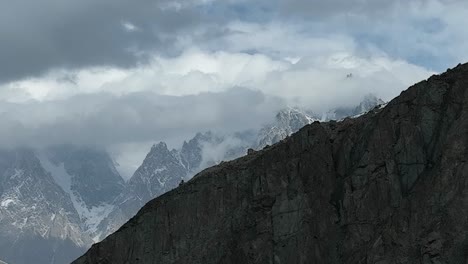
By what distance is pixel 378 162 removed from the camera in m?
122

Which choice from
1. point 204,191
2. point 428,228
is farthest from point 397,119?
point 204,191

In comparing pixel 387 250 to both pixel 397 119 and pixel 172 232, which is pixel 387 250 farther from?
pixel 172 232

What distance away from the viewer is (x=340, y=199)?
4882 inches

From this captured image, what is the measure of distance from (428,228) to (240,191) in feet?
104

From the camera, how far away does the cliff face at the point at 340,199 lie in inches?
4407

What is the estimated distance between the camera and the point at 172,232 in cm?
13838

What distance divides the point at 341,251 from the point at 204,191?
25380 millimetres

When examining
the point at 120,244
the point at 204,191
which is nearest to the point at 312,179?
the point at 204,191

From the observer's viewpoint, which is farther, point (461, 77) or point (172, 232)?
point (172, 232)

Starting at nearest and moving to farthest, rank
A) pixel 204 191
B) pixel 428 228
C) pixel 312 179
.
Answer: pixel 428 228 < pixel 312 179 < pixel 204 191

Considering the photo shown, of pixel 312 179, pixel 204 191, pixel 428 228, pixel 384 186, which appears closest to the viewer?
pixel 428 228

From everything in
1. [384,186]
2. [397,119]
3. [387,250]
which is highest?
[397,119]

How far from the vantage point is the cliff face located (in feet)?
367

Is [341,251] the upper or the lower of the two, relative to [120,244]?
lower
